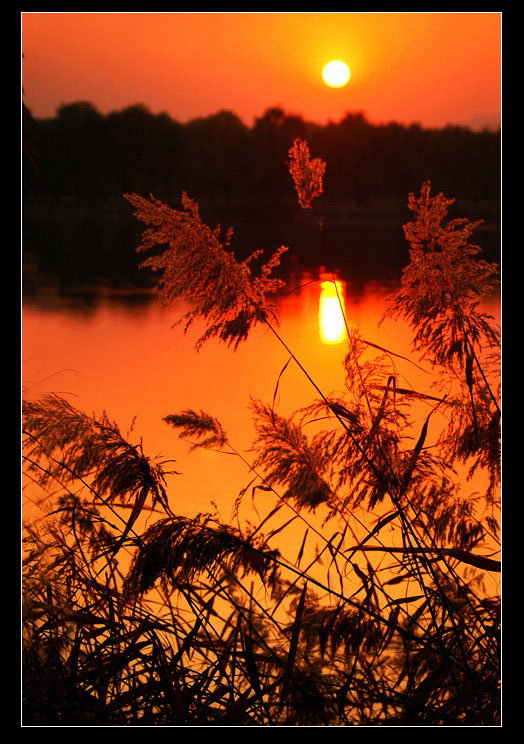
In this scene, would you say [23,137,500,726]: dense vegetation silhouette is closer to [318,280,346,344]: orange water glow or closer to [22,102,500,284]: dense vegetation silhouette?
[318,280,346,344]: orange water glow

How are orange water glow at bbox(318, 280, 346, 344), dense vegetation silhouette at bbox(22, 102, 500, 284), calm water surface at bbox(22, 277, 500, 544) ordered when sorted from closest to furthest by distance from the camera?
calm water surface at bbox(22, 277, 500, 544) → orange water glow at bbox(318, 280, 346, 344) → dense vegetation silhouette at bbox(22, 102, 500, 284)

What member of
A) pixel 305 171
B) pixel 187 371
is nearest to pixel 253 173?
pixel 187 371

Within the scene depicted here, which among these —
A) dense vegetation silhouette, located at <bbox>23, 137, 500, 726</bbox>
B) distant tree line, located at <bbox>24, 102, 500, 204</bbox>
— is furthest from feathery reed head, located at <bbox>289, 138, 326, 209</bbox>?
distant tree line, located at <bbox>24, 102, 500, 204</bbox>

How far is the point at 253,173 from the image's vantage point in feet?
12.6

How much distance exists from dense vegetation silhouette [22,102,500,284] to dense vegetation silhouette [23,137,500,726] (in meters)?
1.51

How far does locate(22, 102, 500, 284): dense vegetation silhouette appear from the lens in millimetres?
3480

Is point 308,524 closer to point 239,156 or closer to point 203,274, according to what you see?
point 203,274

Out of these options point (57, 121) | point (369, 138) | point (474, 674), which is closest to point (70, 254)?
point (57, 121)

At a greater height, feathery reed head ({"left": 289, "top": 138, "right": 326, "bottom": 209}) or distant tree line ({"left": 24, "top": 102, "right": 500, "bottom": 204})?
distant tree line ({"left": 24, "top": 102, "right": 500, "bottom": 204})

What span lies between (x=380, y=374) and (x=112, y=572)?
81 centimetres

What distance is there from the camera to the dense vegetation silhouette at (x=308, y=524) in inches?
64.6

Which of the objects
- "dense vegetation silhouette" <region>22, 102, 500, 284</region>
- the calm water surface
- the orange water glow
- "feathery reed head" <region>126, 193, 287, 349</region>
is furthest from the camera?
"dense vegetation silhouette" <region>22, 102, 500, 284</region>

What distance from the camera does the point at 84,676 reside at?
5.94 feet

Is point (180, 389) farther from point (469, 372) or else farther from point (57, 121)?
Answer: point (469, 372)
